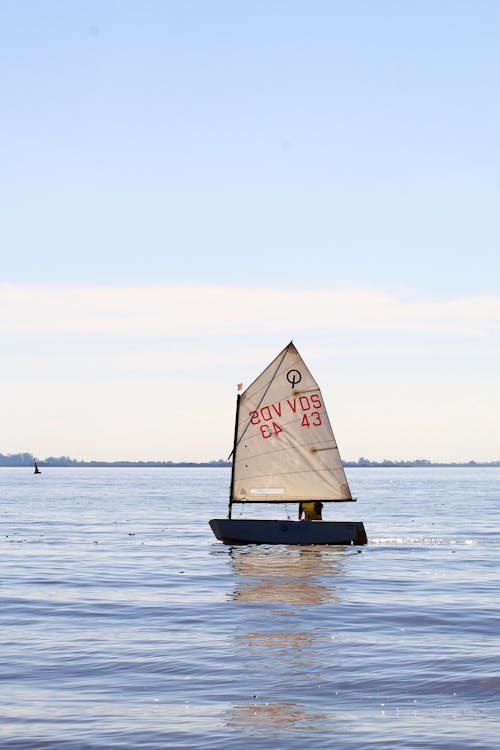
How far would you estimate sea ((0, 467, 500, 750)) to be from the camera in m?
16.3

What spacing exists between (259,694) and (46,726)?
4213 millimetres

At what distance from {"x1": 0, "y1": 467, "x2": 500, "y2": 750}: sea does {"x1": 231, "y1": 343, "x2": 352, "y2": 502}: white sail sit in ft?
15.1

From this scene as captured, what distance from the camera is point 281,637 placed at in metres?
25.1

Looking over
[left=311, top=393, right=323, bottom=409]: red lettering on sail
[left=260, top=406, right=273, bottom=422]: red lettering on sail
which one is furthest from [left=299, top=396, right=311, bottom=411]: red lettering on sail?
[left=260, top=406, right=273, bottom=422]: red lettering on sail

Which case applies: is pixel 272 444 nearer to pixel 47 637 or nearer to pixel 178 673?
pixel 47 637

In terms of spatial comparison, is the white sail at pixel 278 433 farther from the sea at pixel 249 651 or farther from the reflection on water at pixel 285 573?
the sea at pixel 249 651

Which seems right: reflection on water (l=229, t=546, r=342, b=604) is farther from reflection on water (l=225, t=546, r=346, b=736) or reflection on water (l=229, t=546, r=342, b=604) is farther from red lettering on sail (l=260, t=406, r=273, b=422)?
red lettering on sail (l=260, t=406, r=273, b=422)

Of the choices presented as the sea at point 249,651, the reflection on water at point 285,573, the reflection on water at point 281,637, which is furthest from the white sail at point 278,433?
the reflection on water at point 281,637

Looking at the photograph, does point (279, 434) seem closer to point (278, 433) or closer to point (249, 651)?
point (278, 433)

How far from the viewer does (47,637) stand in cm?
2492

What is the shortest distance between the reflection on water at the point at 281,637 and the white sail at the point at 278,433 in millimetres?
5677

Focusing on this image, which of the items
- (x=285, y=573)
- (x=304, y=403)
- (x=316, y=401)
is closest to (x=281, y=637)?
(x=285, y=573)

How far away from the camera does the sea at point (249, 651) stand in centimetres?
1634

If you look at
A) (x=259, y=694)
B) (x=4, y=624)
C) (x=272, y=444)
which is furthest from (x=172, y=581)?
(x=259, y=694)
